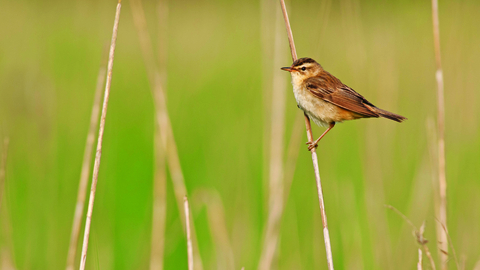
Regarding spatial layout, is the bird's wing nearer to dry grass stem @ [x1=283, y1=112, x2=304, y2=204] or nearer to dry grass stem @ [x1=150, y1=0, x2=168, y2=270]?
dry grass stem @ [x1=283, y1=112, x2=304, y2=204]

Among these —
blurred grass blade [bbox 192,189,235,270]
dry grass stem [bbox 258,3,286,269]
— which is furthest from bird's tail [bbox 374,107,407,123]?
blurred grass blade [bbox 192,189,235,270]

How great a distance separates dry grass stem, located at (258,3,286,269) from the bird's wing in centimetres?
28

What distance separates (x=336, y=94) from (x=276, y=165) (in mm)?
621

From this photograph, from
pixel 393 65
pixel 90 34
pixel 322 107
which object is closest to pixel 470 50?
pixel 393 65

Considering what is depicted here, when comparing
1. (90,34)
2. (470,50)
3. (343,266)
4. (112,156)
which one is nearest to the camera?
(343,266)

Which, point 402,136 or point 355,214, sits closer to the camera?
point 355,214

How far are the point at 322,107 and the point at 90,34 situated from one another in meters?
6.37

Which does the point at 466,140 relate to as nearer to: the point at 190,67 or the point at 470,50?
the point at 470,50

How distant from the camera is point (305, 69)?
2.94 meters

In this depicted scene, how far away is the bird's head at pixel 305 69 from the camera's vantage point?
113 inches

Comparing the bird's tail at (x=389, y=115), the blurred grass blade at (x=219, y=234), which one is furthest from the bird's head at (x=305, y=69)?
the blurred grass blade at (x=219, y=234)

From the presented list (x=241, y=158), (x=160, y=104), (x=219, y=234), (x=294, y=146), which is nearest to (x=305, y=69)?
(x=294, y=146)

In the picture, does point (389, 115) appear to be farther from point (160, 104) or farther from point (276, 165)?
point (160, 104)

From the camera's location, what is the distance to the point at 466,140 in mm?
5055
